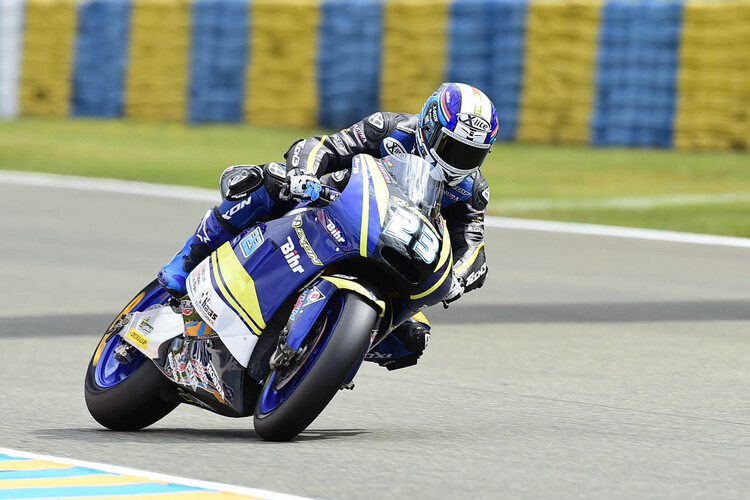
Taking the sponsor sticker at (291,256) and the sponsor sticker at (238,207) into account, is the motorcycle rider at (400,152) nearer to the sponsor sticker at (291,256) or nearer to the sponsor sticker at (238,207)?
the sponsor sticker at (238,207)

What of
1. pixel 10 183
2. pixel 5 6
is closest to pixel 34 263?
pixel 10 183

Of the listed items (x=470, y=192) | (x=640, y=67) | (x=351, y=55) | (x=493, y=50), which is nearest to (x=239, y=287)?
(x=470, y=192)

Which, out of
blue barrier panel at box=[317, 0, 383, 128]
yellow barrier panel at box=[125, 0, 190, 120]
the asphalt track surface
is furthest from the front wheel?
yellow barrier panel at box=[125, 0, 190, 120]

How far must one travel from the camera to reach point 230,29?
59.8 feet

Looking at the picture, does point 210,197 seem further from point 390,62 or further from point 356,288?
point 356,288

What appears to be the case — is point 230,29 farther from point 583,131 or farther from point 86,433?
point 86,433

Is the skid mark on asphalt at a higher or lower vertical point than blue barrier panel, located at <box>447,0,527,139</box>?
higher

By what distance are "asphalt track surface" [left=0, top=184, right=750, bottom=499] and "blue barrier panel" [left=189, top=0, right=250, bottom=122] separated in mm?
Answer: 6113

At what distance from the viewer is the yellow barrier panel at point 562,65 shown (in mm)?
16594

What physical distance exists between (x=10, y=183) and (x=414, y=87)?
218 inches

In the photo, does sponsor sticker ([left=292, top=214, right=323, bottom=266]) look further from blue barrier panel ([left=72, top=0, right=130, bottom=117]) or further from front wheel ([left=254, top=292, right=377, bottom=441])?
blue barrier panel ([left=72, top=0, right=130, bottom=117])

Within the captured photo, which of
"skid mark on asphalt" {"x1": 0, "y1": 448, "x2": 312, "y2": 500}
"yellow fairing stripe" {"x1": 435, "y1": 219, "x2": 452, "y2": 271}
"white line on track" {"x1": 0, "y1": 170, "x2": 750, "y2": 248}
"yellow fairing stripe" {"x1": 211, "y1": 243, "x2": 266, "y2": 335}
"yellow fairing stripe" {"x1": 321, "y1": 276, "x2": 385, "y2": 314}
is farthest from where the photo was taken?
"white line on track" {"x1": 0, "y1": 170, "x2": 750, "y2": 248}

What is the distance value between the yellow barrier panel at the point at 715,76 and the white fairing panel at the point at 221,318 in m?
11.7

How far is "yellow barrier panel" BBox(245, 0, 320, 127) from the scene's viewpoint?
58.9 feet
